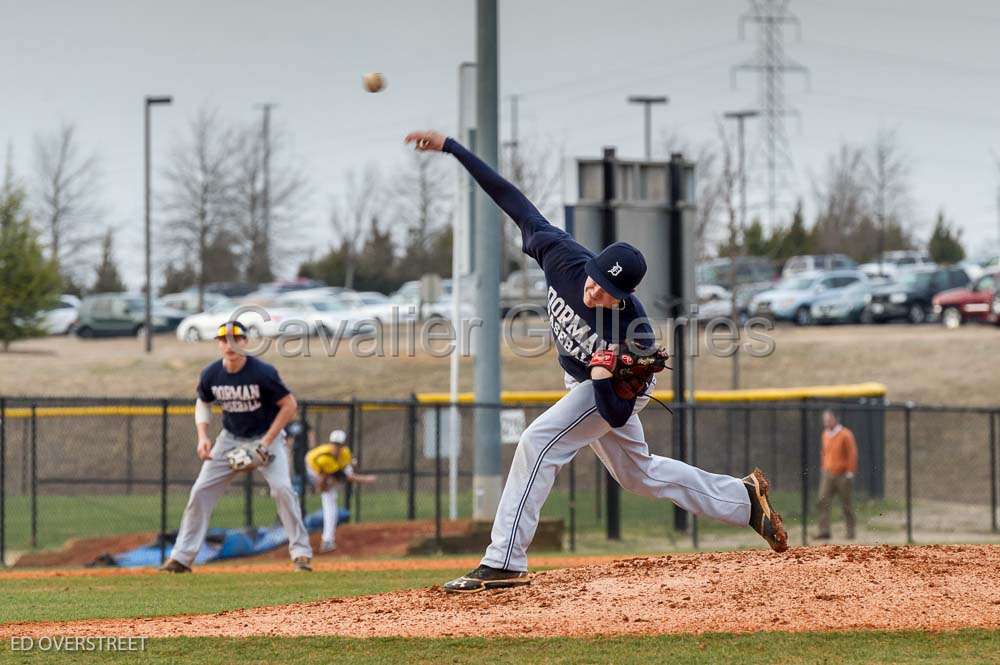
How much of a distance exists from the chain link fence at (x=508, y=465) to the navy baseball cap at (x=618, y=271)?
935 cm

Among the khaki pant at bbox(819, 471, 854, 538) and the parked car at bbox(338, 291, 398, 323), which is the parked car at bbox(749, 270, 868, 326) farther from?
the khaki pant at bbox(819, 471, 854, 538)

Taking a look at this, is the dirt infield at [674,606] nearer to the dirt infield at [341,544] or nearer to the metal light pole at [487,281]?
the dirt infield at [341,544]

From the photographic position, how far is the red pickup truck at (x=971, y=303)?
38463 millimetres

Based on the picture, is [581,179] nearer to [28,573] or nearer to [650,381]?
[28,573]

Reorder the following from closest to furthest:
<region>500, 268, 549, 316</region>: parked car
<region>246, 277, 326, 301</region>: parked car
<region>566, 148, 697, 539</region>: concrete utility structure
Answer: <region>566, 148, 697, 539</region>: concrete utility structure → <region>500, 268, 549, 316</region>: parked car → <region>246, 277, 326, 301</region>: parked car

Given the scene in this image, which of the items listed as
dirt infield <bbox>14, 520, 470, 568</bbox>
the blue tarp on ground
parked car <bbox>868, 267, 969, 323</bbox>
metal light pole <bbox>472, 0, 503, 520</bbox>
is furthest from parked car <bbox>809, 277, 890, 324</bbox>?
the blue tarp on ground

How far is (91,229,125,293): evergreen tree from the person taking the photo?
66688mm

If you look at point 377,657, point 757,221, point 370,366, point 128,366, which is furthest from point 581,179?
point 757,221

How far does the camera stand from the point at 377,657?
19.9 feet

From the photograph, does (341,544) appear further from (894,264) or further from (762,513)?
(894,264)

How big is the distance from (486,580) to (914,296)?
120ft

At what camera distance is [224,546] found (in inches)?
644

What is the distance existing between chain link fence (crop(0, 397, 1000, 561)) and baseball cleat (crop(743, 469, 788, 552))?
8.56 meters

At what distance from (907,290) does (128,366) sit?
2332 centimetres
